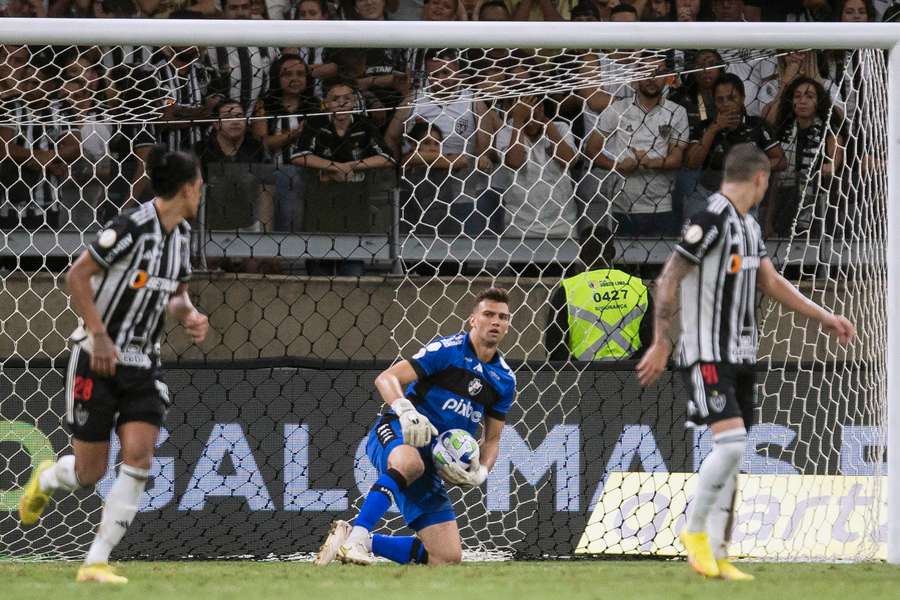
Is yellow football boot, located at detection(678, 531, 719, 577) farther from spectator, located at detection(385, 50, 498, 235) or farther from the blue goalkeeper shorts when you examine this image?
spectator, located at detection(385, 50, 498, 235)

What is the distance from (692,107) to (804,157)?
2.74 feet

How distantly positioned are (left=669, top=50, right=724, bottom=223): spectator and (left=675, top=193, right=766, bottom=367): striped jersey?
113 inches

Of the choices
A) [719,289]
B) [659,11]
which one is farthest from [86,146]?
[719,289]

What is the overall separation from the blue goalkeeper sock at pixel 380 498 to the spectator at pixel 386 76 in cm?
223

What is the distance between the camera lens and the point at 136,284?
15.5 feet

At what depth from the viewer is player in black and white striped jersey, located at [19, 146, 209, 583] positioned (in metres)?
4.64

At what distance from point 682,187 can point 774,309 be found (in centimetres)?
98

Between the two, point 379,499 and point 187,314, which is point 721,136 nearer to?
point 379,499

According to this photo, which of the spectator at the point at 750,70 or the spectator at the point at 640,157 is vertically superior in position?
the spectator at the point at 750,70

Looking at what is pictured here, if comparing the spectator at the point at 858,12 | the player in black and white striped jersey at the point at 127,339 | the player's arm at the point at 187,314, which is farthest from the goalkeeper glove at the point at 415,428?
the spectator at the point at 858,12

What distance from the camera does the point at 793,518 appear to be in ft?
21.6

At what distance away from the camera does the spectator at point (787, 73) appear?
7.12m

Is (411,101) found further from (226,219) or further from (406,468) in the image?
(406,468)

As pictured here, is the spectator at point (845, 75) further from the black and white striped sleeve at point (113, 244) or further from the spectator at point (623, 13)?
the black and white striped sleeve at point (113, 244)
